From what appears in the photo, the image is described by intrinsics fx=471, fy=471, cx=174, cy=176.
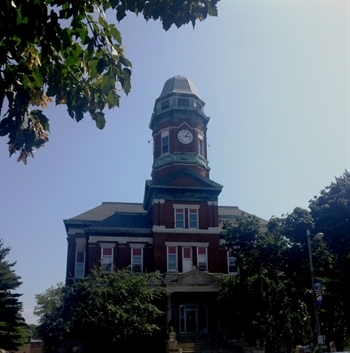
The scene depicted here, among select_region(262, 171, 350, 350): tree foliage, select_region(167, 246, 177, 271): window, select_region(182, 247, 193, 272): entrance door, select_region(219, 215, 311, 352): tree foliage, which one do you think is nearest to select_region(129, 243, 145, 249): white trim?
select_region(167, 246, 177, 271): window

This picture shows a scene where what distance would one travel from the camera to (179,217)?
39219 millimetres

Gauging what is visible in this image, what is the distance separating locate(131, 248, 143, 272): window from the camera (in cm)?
3841

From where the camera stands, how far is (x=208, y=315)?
121 feet

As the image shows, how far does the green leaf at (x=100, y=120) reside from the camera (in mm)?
5344

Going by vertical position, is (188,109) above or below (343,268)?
above

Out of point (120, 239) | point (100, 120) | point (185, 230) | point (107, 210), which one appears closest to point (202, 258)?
point (185, 230)

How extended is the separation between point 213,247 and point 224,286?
7.74 m

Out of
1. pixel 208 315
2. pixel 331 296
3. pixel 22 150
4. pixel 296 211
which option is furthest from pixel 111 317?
pixel 22 150

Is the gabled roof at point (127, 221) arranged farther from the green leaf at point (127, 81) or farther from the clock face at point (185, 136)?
the green leaf at point (127, 81)

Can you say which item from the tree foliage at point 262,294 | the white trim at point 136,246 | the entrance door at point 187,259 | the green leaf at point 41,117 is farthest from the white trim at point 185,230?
the green leaf at point 41,117

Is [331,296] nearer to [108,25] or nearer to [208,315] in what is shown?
[208,315]

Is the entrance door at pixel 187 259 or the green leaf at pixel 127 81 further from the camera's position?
the entrance door at pixel 187 259

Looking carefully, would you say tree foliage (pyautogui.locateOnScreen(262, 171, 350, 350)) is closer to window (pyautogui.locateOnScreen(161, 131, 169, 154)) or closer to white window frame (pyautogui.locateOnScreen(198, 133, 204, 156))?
white window frame (pyautogui.locateOnScreen(198, 133, 204, 156))

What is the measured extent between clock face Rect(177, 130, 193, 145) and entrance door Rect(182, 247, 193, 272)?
9.91 meters
